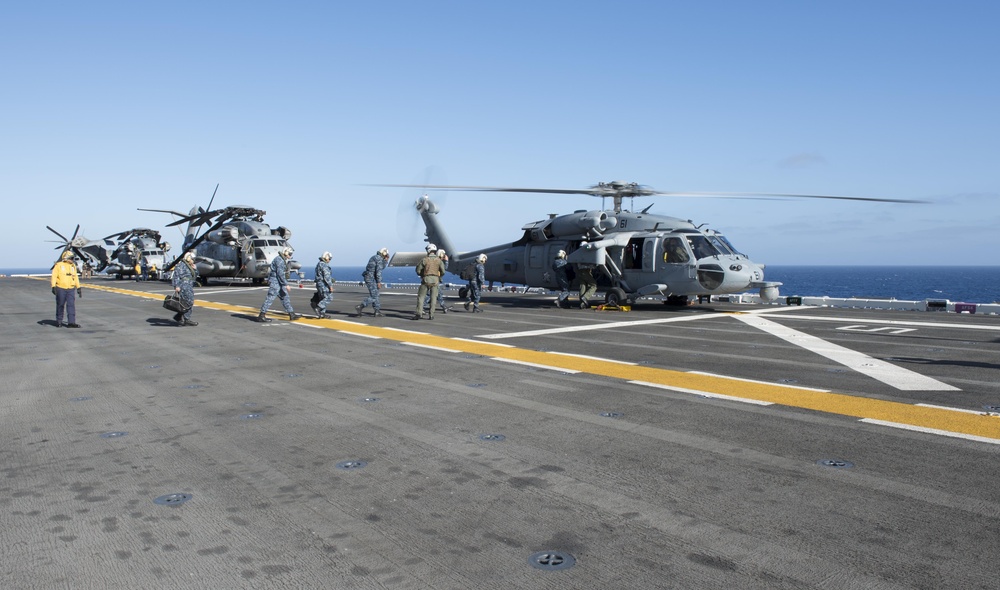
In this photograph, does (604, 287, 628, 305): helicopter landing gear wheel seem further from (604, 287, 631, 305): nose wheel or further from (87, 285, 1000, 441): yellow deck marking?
(87, 285, 1000, 441): yellow deck marking

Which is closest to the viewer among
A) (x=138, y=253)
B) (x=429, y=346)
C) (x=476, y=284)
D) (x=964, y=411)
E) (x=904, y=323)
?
(x=964, y=411)

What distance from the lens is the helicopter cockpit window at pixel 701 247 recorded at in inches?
723

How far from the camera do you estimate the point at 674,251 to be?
1867 centimetres

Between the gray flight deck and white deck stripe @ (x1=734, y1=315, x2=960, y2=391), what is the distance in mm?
89

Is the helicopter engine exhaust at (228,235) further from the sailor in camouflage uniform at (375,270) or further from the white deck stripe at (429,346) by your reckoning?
the white deck stripe at (429,346)

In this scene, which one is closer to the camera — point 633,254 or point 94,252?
point 633,254

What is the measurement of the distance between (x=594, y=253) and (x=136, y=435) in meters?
15.0

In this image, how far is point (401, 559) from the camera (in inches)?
134

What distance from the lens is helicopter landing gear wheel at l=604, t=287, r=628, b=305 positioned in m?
19.9

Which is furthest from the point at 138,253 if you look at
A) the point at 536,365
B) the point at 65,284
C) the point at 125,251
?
the point at 536,365

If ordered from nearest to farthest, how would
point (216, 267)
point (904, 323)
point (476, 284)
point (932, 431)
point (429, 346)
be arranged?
point (932, 431), point (429, 346), point (904, 323), point (476, 284), point (216, 267)

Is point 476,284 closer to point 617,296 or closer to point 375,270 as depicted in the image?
point 375,270

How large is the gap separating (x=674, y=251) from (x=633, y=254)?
139cm

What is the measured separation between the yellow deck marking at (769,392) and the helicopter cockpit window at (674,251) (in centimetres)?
852
